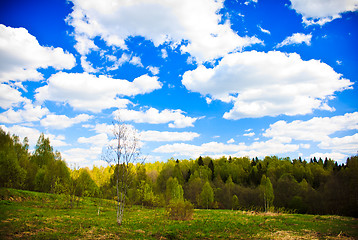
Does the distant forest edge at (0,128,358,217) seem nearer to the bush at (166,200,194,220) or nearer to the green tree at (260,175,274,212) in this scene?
the green tree at (260,175,274,212)

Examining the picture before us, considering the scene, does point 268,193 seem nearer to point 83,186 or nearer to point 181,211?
point 181,211

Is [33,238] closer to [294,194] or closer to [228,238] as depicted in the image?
[228,238]

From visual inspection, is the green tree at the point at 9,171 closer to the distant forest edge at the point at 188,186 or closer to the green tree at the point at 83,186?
the distant forest edge at the point at 188,186

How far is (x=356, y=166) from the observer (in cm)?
3862

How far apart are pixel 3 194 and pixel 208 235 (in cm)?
3021

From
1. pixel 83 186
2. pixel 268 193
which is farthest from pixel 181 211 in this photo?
pixel 268 193

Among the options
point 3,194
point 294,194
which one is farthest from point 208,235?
point 294,194

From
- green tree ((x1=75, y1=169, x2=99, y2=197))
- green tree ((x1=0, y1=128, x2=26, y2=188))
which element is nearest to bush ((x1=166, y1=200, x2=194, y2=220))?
green tree ((x1=75, y1=169, x2=99, y2=197))

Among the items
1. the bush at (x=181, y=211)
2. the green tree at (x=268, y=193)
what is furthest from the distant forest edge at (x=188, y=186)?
the bush at (x=181, y=211)

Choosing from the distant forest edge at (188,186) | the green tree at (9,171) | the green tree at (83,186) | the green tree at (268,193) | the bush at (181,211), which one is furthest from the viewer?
the green tree at (268,193)

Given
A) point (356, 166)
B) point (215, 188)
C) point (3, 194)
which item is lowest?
point (215, 188)

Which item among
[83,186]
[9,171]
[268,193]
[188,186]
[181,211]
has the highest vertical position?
[9,171]

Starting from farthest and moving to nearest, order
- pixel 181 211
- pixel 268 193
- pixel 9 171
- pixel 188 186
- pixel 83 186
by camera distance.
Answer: pixel 188 186, pixel 268 193, pixel 83 186, pixel 9 171, pixel 181 211

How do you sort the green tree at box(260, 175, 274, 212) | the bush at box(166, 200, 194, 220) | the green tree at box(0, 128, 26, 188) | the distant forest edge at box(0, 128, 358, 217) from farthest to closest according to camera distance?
the green tree at box(260, 175, 274, 212) → the distant forest edge at box(0, 128, 358, 217) → the green tree at box(0, 128, 26, 188) → the bush at box(166, 200, 194, 220)
